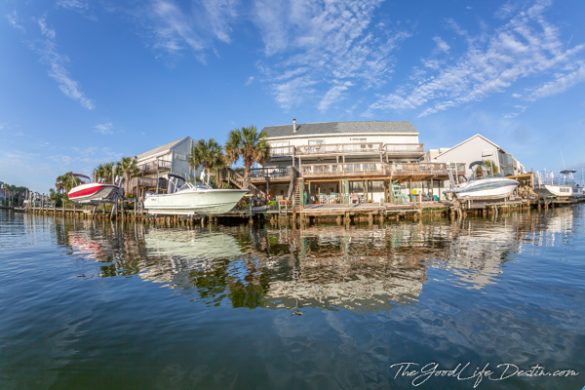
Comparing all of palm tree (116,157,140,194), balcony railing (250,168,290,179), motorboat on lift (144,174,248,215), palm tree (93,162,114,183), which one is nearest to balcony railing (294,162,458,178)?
balcony railing (250,168,290,179)

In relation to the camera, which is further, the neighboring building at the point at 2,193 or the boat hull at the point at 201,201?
the neighboring building at the point at 2,193

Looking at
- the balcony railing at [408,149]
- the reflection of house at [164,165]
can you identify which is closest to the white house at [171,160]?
the reflection of house at [164,165]

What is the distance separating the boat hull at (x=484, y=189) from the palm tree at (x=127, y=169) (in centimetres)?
3935

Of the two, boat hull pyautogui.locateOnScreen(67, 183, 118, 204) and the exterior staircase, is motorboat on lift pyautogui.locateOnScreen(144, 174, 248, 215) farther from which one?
boat hull pyautogui.locateOnScreen(67, 183, 118, 204)

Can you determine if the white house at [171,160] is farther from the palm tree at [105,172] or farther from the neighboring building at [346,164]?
the neighboring building at [346,164]

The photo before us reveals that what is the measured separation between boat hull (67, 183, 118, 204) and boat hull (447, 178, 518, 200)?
131ft

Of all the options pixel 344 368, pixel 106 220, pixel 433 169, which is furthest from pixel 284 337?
pixel 106 220

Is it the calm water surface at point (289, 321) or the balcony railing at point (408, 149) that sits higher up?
the balcony railing at point (408, 149)

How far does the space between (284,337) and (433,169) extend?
3206 centimetres

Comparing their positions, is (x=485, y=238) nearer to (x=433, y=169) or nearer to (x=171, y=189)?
(x=433, y=169)

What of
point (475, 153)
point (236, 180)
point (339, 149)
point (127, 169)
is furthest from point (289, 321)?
point (475, 153)

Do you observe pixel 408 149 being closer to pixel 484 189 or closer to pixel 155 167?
pixel 484 189

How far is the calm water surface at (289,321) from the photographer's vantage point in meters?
4.06

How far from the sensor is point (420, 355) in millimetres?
4379
